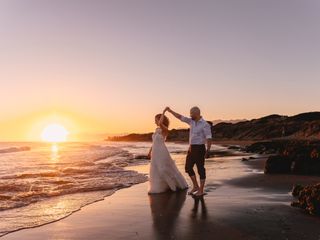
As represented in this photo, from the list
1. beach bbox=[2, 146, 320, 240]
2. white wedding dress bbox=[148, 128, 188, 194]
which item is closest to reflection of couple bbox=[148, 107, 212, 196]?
white wedding dress bbox=[148, 128, 188, 194]

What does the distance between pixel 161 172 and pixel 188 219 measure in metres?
3.65

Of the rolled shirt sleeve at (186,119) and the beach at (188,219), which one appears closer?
the beach at (188,219)

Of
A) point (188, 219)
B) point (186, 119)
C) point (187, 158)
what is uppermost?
point (186, 119)

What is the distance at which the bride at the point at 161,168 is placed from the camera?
1079cm

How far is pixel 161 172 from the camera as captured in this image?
35.5 feet

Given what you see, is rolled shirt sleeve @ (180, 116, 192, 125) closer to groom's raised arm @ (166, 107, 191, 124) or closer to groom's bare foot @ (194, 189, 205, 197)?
groom's raised arm @ (166, 107, 191, 124)

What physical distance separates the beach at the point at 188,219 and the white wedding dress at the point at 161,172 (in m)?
0.43

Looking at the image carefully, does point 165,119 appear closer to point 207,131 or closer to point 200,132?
point 200,132

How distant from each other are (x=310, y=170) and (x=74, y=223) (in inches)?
351

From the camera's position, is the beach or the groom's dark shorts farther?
the groom's dark shorts

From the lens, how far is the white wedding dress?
35.4 feet

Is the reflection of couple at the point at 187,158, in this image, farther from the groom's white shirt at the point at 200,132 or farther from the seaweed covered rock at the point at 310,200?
the seaweed covered rock at the point at 310,200

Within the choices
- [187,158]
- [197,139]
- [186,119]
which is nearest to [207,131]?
[197,139]

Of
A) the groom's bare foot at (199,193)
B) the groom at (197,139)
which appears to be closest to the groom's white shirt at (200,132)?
the groom at (197,139)
